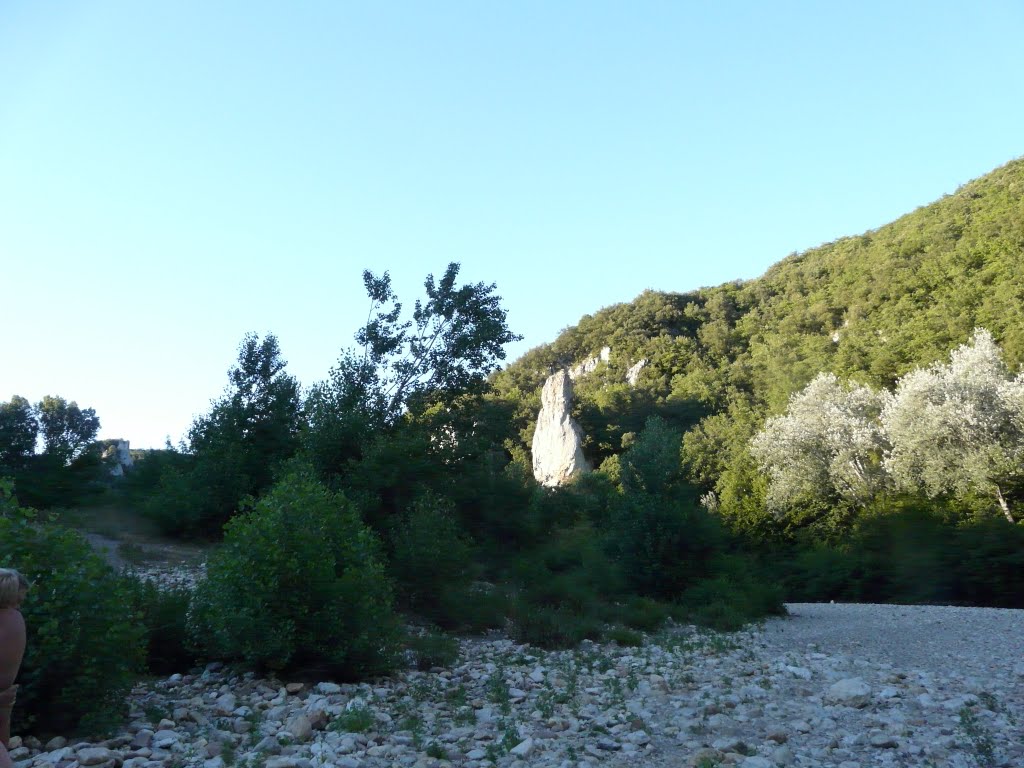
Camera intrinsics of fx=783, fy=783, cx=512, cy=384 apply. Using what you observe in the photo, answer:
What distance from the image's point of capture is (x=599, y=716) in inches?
333

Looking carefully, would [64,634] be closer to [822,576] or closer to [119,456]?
[119,456]

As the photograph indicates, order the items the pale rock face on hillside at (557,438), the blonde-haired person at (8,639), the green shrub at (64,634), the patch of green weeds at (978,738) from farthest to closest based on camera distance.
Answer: the pale rock face on hillside at (557,438) → the green shrub at (64,634) → the patch of green weeds at (978,738) → the blonde-haired person at (8,639)

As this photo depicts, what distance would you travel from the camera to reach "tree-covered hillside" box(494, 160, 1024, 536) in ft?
141

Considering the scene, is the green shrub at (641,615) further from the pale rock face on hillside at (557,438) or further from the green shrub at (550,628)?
the pale rock face on hillside at (557,438)

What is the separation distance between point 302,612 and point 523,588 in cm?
1037

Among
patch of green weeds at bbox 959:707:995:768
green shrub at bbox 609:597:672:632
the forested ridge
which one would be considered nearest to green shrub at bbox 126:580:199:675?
the forested ridge

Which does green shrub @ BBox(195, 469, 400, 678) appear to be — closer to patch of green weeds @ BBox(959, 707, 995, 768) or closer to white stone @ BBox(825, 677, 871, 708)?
white stone @ BBox(825, 677, 871, 708)

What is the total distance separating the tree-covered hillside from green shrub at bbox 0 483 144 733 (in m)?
22.0

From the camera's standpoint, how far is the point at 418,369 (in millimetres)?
24641

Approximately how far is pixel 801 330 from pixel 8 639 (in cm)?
5911

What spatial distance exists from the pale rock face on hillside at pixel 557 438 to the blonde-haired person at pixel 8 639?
57.6 meters

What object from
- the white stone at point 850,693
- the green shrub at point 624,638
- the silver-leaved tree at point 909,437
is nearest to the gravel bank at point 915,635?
the white stone at point 850,693

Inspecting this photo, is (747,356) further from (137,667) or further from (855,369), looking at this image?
(137,667)

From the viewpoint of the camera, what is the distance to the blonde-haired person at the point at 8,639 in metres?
4.68
